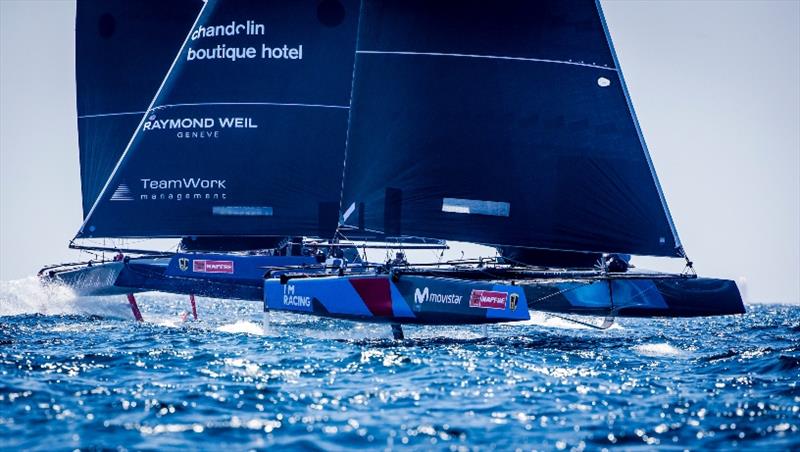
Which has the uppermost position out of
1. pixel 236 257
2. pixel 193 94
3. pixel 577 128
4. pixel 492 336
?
pixel 193 94

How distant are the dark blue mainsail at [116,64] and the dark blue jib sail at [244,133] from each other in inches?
190

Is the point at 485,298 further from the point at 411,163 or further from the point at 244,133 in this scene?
the point at 244,133

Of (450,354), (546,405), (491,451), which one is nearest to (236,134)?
(450,354)

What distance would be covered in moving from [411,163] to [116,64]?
46.6 ft

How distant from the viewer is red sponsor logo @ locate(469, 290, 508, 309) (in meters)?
16.8

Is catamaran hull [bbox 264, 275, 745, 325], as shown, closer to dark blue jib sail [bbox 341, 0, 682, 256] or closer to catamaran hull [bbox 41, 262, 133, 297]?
dark blue jib sail [bbox 341, 0, 682, 256]

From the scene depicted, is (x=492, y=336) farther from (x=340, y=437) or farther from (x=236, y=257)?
(x=340, y=437)

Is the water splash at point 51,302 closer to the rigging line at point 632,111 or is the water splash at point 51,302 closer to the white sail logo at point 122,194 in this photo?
the white sail logo at point 122,194

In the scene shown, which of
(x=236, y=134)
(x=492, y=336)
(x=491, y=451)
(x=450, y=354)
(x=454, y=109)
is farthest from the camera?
(x=236, y=134)

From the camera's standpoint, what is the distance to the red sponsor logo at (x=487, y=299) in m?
16.8

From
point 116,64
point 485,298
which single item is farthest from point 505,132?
point 116,64

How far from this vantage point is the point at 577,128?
64.1ft

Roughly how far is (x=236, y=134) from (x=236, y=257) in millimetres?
3107

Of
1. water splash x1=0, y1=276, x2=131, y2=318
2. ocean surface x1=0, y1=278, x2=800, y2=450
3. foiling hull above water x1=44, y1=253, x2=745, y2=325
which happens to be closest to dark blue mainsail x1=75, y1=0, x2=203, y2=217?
water splash x1=0, y1=276, x2=131, y2=318
